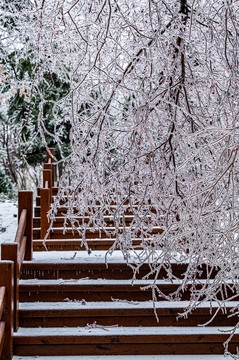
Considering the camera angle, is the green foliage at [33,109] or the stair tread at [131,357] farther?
the green foliage at [33,109]

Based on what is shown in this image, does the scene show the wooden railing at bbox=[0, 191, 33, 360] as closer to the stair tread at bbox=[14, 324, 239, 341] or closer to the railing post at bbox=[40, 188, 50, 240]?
the stair tread at bbox=[14, 324, 239, 341]

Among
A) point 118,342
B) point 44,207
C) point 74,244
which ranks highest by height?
point 44,207

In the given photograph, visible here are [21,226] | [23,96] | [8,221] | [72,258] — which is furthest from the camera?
[8,221]

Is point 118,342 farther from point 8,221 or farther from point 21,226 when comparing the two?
point 8,221

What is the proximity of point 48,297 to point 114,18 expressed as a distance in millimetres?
2798

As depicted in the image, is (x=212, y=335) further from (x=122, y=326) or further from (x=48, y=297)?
(x=48, y=297)

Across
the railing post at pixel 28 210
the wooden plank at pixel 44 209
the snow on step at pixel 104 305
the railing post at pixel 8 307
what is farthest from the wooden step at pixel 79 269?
the wooden plank at pixel 44 209

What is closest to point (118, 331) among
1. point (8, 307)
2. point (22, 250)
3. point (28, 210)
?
point (8, 307)

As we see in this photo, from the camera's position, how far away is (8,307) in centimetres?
353

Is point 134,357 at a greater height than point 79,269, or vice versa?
point 79,269

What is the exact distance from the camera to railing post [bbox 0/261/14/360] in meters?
3.43

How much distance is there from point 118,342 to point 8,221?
6.60m

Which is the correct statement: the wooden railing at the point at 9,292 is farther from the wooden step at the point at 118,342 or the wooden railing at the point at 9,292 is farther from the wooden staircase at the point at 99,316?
the wooden step at the point at 118,342

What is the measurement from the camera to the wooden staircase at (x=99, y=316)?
12.4 feet
